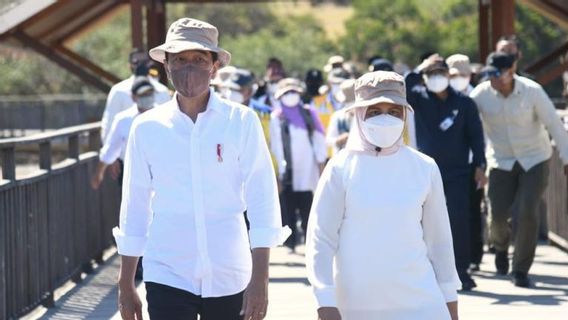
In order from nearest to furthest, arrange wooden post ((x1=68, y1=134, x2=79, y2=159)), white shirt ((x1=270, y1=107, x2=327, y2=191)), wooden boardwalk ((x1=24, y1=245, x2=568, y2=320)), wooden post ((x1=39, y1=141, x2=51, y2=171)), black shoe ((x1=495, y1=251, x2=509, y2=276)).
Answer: wooden boardwalk ((x1=24, y1=245, x2=568, y2=320)), wooden post ((x1=39, y1=141, x2=51, y2=171)), black shoe ((x1=495, y1=251, x2=509, y2=276)), wooden post ((x1=68, y1=134, x2=79, y2=159)), white shirt ((x1=270, y1=107, x2=327, y2=191))

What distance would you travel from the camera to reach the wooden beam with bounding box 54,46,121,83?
840 inches

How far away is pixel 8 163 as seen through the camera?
988cm

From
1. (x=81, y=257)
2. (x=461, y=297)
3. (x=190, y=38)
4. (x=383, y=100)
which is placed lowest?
(x=461, y=297)

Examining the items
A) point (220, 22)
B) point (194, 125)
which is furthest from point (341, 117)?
point (220, 22)

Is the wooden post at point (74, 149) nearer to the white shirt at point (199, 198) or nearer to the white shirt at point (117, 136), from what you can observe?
the white shirt at point (117, 136)

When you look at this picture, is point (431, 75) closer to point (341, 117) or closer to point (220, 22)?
point (341, 117)

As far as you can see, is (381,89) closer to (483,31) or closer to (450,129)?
(450,129)

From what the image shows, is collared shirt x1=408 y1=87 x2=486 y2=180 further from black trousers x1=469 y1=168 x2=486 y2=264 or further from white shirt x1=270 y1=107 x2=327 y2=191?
white shirt x1=270 y1=107 x2=327 y2=191

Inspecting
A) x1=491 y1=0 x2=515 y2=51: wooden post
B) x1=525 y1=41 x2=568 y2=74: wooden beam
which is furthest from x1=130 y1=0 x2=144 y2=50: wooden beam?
x1=525 y1=41 x2=568 y2=74: wooden beam

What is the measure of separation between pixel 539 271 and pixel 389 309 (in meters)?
7.55

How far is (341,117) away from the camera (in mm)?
12711

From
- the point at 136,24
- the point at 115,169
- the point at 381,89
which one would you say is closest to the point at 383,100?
the point at 381,89

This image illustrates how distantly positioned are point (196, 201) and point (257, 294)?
1.50ft

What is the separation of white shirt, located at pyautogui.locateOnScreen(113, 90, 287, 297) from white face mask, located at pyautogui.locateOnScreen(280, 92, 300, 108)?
7.84 metres
